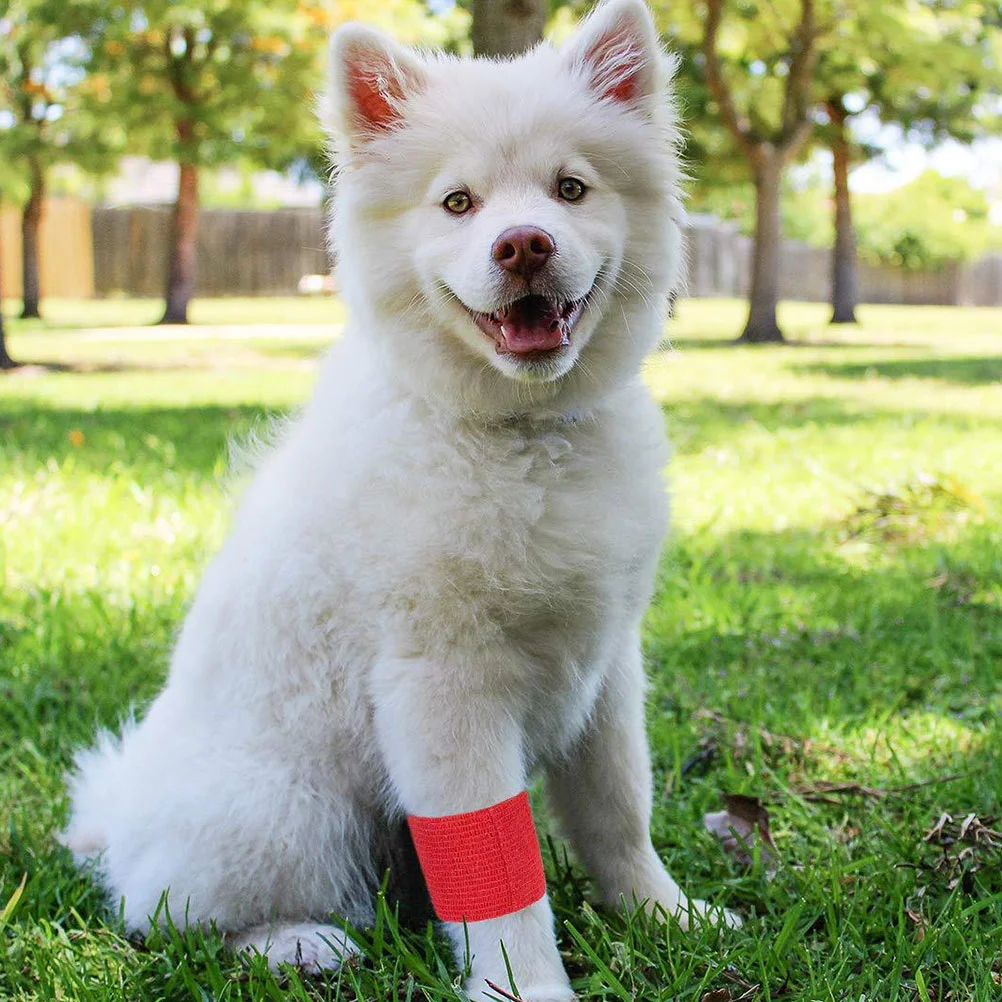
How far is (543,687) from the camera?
2164mm

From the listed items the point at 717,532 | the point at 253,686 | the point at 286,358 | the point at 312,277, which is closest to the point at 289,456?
the point at 253,686

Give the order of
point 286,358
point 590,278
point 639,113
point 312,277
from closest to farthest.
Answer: point 590,278 < point 639,113 < point 286,358 < point 312,277

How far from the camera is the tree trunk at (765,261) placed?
1612 cm

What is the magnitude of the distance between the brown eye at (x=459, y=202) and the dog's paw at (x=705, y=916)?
1.36 metres

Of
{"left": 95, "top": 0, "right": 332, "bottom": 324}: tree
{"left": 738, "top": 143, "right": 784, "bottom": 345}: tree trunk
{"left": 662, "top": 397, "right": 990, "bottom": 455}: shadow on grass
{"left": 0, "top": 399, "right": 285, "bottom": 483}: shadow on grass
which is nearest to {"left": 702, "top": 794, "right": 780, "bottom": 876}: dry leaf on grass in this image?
{"left": 0, "top": 399, "right": 285, "bottom": 483}: shadow on grass

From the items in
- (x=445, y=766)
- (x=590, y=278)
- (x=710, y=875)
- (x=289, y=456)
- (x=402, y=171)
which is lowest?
(x=710, y=875)

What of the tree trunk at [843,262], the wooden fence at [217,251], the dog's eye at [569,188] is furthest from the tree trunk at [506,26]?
the wooden fence at [217,251]

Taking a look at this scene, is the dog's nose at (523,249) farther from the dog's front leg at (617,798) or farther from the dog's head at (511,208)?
the dog's front leg at (617,798)

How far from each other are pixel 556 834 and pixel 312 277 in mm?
29272

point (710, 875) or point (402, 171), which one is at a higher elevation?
point (402, 171)

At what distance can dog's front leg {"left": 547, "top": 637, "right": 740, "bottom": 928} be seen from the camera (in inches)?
94.0

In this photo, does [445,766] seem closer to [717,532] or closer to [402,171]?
[402,171]

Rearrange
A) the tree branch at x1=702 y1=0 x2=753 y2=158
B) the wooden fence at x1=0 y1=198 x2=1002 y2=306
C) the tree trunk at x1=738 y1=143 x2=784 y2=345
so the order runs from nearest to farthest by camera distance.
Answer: the tree branch at x1=702 y1=0 x2=753 y2=158 → the tree trunk at x1=738 y1=143 x2=784 y2=345 → the wooden fence at x1=0 y1=198 x2=1002 y2=306

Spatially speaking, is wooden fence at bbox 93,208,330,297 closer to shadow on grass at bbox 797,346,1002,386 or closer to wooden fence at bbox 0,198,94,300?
A: wooden fence at bbox 0,198,94,300
